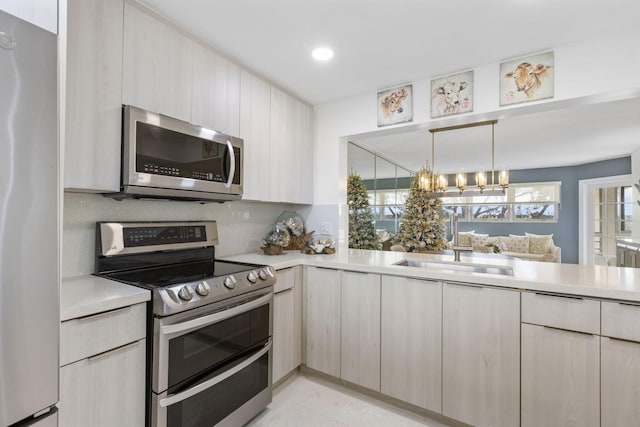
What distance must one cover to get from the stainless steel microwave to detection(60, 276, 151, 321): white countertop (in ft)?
1.47

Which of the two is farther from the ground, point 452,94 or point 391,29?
point 391,29

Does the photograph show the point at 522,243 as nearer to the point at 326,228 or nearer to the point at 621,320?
the point at 326,228

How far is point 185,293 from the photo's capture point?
134cm

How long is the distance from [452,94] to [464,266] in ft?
4.08

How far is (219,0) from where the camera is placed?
1.56m

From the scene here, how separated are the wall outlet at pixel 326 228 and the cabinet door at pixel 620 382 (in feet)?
6.26

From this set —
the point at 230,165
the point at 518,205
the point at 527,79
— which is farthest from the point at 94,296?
the point at 518,205

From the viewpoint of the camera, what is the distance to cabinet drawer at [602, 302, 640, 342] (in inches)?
52.1

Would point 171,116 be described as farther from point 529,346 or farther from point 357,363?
point 529,346

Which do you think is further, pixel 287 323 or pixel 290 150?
pixel 290 150

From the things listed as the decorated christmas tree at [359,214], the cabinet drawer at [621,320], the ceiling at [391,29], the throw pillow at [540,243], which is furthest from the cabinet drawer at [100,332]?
the throw pillow at [540,243]

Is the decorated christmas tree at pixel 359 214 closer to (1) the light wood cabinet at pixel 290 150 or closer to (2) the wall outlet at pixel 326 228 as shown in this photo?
(2) the wall outlet at pixel 326 228

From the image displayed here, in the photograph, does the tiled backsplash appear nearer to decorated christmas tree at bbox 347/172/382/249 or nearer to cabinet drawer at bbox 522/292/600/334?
decorated christmas tree at bbox 347/172/382/249

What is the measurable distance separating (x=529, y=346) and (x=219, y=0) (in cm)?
234
